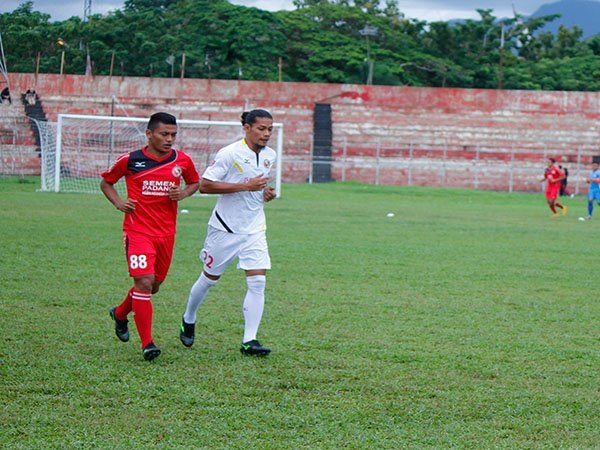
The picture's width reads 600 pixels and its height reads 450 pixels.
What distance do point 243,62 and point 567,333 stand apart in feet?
147

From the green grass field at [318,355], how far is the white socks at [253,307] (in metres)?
0.20

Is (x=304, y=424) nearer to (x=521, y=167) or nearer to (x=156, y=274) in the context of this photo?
(x=156, y=274)

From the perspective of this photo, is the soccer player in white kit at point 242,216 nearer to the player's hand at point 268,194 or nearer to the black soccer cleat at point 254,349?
the player's hand at point 268,194

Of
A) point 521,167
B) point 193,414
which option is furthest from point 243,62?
point 193,414

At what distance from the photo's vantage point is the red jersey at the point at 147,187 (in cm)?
646

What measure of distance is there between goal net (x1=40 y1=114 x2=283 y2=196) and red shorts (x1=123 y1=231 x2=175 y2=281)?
2395 cm

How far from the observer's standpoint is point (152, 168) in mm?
6492

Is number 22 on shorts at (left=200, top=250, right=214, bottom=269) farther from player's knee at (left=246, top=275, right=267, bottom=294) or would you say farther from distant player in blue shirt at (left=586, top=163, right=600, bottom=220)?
distant player in blue shirt at (left=586, top=163, right=600, bottom=220)

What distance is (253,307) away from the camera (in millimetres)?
6633

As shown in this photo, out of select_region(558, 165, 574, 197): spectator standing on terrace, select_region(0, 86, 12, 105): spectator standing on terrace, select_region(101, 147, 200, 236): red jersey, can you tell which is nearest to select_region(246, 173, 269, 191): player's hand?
select_region(101, 147, 200, 236): red jersey

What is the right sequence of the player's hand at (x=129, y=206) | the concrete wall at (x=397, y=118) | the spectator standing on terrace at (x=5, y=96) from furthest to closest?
1. the concrete wall at (x=397, y=118)
2. the spectator standing on terrace at (x=5, y=96)
3. the player's hand at (x=129, y=206)

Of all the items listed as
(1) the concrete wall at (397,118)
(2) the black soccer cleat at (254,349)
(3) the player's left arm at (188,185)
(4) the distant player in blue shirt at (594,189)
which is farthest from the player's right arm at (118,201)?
(1) the concrete wall at (397,118)

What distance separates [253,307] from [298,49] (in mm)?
46754

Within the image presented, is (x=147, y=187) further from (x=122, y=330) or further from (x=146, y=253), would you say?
(x=122, y=330)
